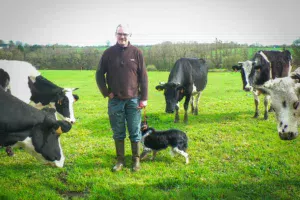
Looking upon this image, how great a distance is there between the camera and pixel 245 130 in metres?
10.1

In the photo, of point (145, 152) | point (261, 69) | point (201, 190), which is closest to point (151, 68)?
point (261, 69)

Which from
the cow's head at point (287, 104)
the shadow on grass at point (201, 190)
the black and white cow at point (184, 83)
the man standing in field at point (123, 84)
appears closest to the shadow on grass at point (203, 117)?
the black and white cow at point (184, 83)

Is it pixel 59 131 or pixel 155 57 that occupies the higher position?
pixel 155 57

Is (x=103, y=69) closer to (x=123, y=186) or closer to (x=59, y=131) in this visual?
(x=59, y=131)

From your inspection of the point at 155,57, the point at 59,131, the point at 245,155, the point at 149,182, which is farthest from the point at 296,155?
the point at 155,57

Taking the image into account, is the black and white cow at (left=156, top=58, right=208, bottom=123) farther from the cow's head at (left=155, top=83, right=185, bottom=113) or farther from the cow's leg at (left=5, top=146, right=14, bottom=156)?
the cow's leg at (left=5, top=146, right=14, bottom=156)

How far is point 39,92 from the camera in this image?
9.05 metres

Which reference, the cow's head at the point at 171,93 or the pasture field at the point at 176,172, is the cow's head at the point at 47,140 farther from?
the cow's head at the point at 171,93

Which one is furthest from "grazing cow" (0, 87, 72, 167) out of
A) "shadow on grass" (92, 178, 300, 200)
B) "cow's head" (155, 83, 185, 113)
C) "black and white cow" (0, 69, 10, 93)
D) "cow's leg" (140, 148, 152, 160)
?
"cow's head" (155, 83, 185, 113)

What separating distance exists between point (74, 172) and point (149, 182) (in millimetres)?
2013

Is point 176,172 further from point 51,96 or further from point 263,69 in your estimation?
point 263,69

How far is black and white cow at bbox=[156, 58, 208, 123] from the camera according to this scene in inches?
410

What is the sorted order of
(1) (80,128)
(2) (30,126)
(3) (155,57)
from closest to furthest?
1. (2) (30,126)
2. (1) (80,128)
3. (3) (155,57)

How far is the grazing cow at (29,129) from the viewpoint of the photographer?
491 centimetres
